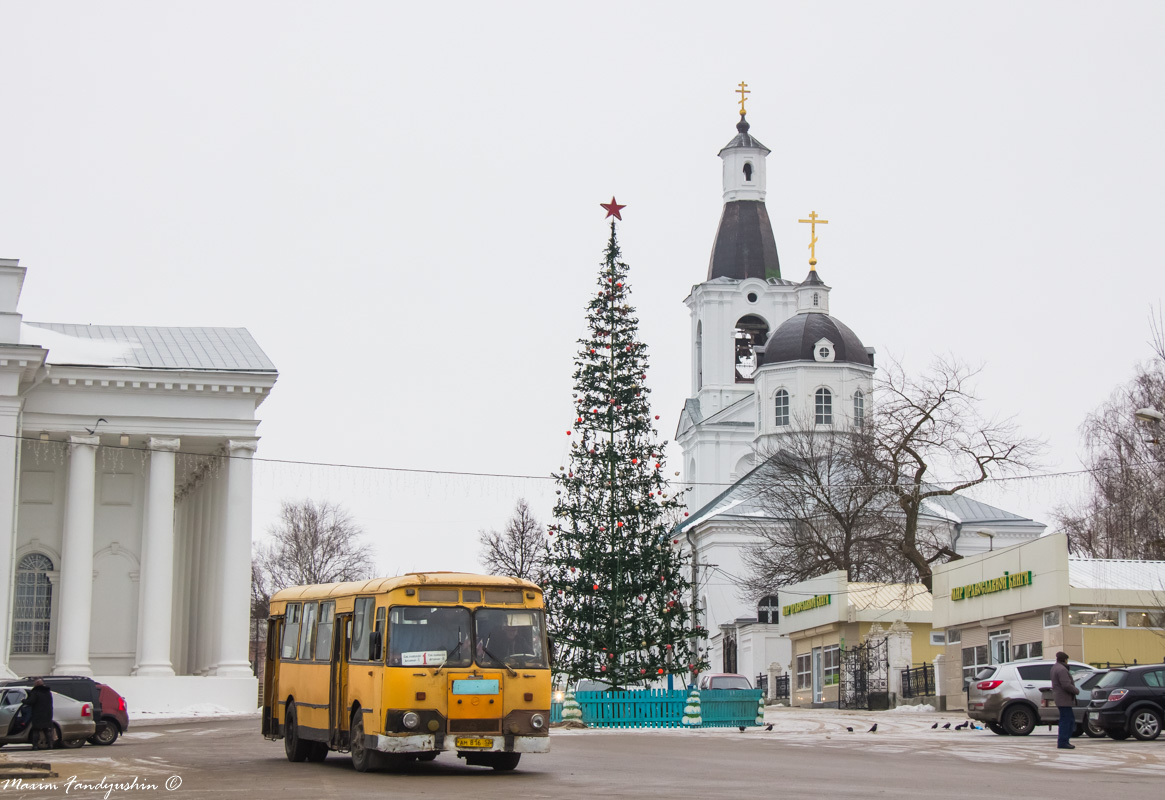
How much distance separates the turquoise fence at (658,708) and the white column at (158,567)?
13.5 meters

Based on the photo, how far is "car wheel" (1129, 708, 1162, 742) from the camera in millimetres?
27094

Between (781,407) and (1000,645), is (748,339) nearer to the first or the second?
(781,407)

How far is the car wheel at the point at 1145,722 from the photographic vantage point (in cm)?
2709

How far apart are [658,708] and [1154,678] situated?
1201 centimetres

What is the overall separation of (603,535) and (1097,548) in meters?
36.2

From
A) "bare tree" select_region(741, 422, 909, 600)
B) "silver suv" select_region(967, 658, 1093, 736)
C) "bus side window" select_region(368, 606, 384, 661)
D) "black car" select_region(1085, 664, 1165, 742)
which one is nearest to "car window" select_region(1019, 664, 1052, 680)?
"silver suv" select_region(967, 658, 1093, 736)

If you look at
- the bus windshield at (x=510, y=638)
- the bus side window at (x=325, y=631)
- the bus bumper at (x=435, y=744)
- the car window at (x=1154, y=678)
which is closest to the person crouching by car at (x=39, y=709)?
the bus side window at (x=325, y=631)

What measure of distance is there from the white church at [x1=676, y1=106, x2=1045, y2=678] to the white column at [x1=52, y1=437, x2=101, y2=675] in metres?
29.0

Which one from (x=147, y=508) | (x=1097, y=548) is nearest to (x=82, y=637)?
(x=147, y=508)

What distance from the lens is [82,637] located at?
4375 centimetres

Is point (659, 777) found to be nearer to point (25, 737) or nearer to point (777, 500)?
point (25, 737)

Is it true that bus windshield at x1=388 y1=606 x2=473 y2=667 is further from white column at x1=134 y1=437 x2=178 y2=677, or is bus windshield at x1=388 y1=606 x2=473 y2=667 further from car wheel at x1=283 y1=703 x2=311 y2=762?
white column at x1=134 y1=437 x2=178 y2=677

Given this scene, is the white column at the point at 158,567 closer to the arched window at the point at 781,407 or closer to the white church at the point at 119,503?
the white church at the point at 119,503

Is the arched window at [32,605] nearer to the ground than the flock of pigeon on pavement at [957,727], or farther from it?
farther from it
